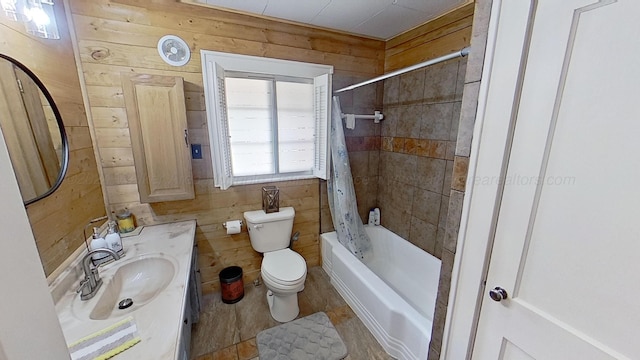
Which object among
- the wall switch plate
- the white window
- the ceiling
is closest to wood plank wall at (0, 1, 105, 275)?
the wall switch plate

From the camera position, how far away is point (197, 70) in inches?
69.3

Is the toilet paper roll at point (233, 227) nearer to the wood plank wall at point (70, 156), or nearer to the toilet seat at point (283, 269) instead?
the toilet seat at point (283, 269)

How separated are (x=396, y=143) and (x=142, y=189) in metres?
2.09

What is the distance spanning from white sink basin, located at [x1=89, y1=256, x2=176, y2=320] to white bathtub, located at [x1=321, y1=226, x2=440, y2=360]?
130cm

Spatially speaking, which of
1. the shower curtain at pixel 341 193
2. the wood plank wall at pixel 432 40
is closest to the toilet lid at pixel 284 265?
the shower curtain at pixel 341 193

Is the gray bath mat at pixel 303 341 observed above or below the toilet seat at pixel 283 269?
below

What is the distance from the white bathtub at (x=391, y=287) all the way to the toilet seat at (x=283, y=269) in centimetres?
41

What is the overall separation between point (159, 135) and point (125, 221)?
639 mm

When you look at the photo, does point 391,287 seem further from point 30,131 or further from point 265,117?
point 30,131

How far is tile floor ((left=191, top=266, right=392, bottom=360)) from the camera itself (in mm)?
1626

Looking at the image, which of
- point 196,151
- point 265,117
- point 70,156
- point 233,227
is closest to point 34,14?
point 70,156

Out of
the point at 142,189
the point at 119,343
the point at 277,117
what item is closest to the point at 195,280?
the point at 142,189

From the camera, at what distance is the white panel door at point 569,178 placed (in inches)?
23.1

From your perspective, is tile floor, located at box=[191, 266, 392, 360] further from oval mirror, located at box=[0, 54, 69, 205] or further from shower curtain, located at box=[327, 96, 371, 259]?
oval mirror, located at box=[0, 54, 69, 205]
